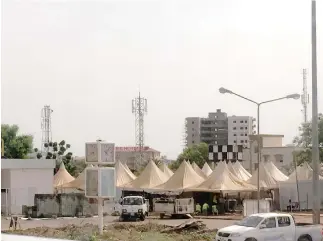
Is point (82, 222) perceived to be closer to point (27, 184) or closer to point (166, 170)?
point (166, 170)

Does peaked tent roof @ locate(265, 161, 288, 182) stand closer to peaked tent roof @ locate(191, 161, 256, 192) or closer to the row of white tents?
the row of white tents

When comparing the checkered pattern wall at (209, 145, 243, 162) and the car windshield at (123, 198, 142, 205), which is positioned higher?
the checkered pattern wall at (209, 145, 243, 162)

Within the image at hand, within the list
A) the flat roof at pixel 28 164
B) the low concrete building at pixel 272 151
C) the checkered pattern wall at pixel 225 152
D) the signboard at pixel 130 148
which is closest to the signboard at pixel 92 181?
the signboard at pixel 130 148

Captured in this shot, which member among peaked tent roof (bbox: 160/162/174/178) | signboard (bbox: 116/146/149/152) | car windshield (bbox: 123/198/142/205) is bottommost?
car windshield (bbox: 123/198/142/205)

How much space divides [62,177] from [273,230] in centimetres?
916

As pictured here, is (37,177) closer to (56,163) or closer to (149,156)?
(56,163)

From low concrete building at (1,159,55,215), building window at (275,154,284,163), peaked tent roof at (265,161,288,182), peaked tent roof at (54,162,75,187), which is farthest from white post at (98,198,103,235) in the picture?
peaked tent roof at (54,162,75,187)

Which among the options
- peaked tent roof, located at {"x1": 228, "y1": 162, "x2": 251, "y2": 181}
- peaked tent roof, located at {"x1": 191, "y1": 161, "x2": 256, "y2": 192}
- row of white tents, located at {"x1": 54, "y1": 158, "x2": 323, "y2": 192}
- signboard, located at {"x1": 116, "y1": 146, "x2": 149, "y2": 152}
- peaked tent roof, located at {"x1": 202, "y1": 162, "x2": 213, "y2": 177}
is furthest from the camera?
peaked tent roof, located at {"x1": 202, "y1": 162, "x2": 213, "y2": 177}

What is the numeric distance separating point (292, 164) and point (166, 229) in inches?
109

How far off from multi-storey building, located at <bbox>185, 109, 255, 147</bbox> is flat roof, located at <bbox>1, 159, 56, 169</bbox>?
6.26 meters

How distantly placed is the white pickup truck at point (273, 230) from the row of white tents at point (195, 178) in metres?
1.11

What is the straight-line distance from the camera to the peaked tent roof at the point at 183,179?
1578 cm

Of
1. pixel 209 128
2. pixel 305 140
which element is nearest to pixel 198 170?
pixel 209 128

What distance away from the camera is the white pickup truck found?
10164 millimetres
